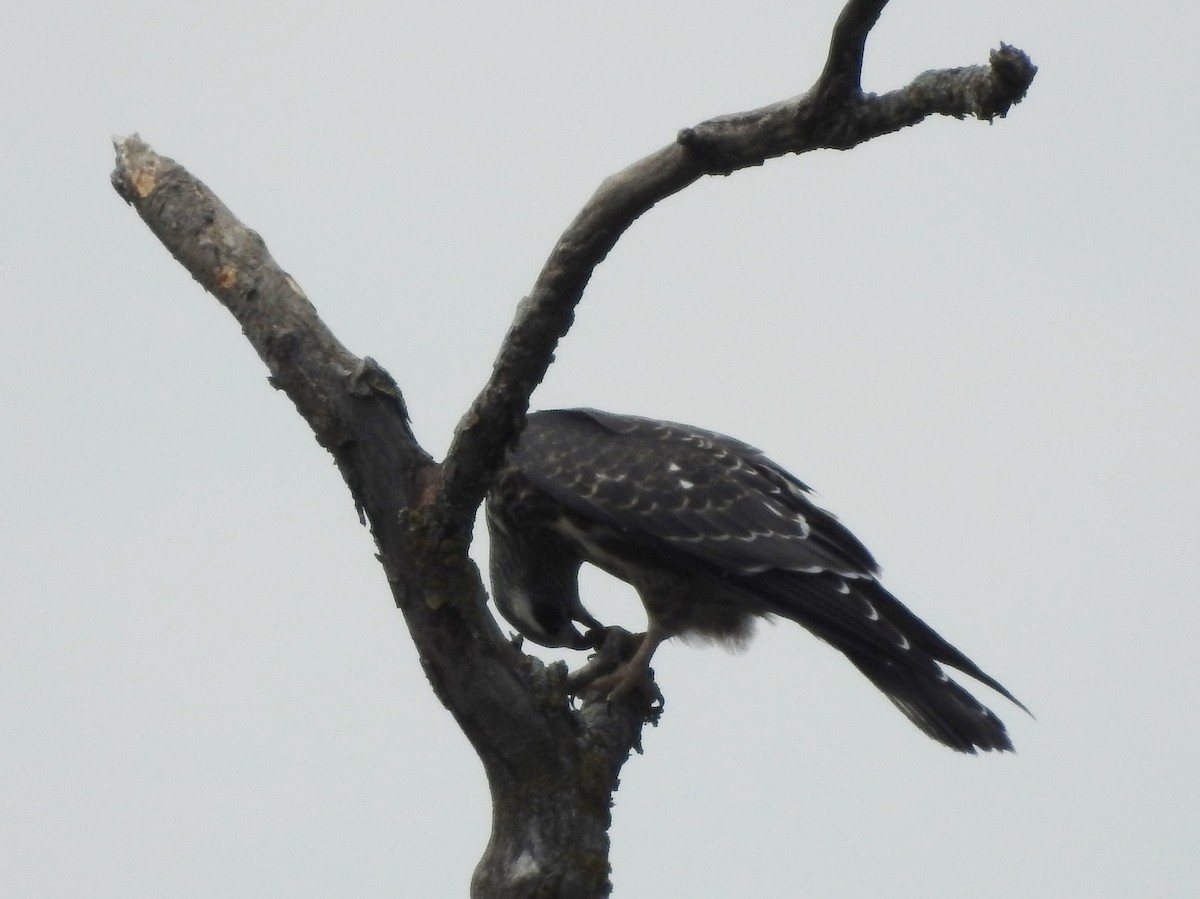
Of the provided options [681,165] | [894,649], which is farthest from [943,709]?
[681,165]

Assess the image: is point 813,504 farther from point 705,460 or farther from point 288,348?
point 288,348

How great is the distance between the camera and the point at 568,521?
6453mm

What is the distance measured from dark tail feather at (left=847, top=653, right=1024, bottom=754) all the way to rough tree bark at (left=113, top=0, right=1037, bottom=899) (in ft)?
4.31

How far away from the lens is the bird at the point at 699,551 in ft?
19.2

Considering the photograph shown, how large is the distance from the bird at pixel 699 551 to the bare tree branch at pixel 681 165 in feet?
5.03

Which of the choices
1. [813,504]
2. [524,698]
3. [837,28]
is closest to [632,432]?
[813,504]

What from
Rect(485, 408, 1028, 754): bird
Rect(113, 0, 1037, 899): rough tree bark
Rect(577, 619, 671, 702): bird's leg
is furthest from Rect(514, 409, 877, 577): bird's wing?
Rect(113, 0, 1037, 899): rough tree bark

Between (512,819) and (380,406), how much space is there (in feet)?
4.03

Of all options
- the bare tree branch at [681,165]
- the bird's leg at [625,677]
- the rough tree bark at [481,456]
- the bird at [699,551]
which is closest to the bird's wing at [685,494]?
the bird at [699,551]

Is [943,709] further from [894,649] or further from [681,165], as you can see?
[681,165]

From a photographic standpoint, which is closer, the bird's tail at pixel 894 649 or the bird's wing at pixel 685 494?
the bird's tail at pixel 894 649

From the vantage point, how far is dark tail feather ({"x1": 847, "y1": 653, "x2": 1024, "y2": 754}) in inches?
224

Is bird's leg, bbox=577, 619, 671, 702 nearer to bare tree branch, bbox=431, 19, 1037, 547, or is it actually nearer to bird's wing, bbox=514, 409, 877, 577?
bird's wing, bbox=514, 409, 877, 577

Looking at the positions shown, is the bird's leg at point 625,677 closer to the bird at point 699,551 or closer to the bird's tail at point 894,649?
the bird at point 699,551
